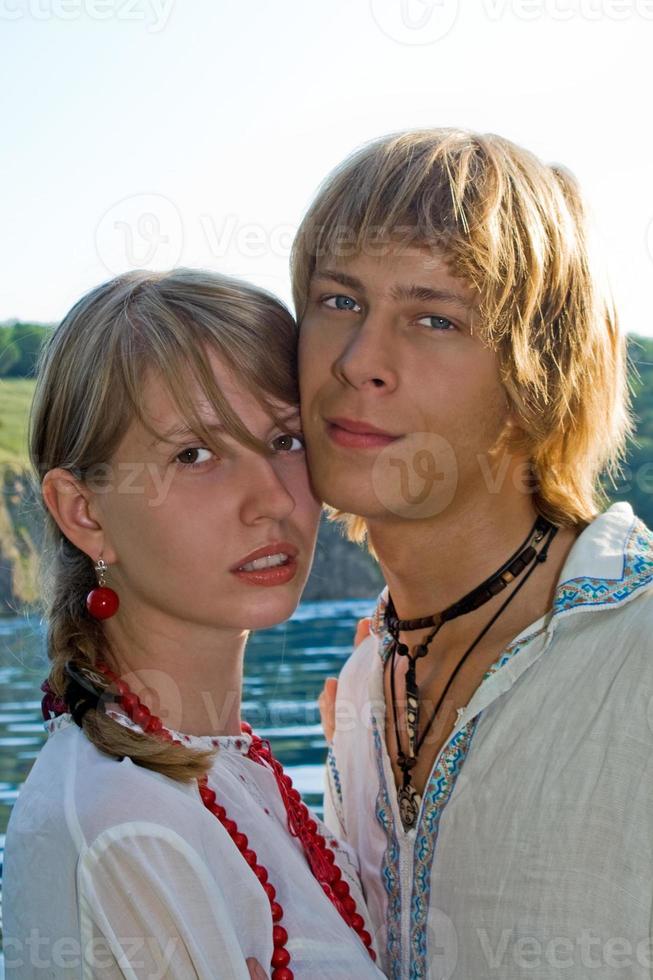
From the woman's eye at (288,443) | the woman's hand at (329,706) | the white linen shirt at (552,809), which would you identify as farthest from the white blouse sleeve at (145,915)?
the woman's hand at (329,706)

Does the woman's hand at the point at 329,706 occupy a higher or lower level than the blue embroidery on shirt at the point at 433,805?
lower

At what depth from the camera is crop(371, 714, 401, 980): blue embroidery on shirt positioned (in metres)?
1.79

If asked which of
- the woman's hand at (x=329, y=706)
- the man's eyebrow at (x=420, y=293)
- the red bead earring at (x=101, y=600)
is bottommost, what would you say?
the woman's hand at (x=329, y=706)

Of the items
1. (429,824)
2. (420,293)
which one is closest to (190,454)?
(420,293)

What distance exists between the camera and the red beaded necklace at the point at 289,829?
150 centimetres

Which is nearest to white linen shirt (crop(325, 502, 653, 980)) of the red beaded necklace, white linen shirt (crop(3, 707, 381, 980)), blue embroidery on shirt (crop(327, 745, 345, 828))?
the red beaded necklace

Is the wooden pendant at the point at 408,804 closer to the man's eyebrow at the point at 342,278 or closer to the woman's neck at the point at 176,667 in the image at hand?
the woman's neck at the point at 176,667

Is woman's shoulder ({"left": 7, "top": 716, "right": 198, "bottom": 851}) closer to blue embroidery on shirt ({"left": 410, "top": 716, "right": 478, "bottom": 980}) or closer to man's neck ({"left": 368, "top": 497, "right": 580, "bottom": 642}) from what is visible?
blue embroidery on shirt ({"left": 410, "top": 716, "right": 478, "bottom": 980})

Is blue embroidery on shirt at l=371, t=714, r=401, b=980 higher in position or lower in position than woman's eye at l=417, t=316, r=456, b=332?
lower

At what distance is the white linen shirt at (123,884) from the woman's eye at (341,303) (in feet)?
2.50

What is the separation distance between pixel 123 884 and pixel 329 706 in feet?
3.23

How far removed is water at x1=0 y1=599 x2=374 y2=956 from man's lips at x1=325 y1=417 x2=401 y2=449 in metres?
0.54

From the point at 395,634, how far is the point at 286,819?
1.37 ft

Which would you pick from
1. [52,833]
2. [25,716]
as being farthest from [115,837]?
[25,716]
